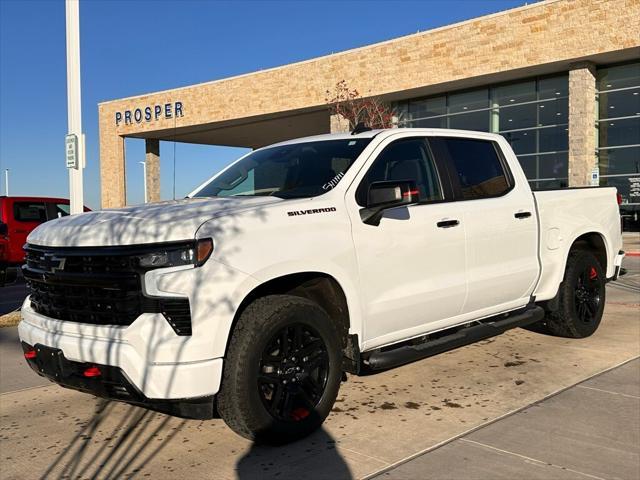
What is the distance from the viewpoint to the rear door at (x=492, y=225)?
16.6 ft

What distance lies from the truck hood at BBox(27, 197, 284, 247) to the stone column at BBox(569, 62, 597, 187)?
21.5m

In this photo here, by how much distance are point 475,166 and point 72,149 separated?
574 centimetres

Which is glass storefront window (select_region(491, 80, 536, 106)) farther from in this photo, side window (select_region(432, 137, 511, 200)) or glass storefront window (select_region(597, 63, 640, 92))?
side window (select_region(432, 137, 511, 200))

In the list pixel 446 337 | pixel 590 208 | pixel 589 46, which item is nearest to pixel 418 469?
pixel 446 337

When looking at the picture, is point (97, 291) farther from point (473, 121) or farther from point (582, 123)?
point (473, 121)

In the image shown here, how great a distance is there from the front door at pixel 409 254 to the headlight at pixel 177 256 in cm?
111

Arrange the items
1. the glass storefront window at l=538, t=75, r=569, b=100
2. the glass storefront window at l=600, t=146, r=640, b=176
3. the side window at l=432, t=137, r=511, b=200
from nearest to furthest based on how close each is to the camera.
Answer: the side window at l=432, t=137, r=511, b=200 < the glass storefront window at l=600, t=146, r=640, b=176 < the glass storefront window at l=538, t=75, r=569, b=100

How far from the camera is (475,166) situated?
5422 mm

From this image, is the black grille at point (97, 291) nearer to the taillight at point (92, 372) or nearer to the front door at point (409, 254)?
the taillight at point (92, 372)

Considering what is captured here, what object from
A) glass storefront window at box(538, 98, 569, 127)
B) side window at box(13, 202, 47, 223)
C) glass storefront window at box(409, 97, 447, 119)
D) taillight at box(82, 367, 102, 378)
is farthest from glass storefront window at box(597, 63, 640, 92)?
taillight at box(82, 367, 102, 378)

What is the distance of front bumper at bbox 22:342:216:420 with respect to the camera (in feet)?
11.2

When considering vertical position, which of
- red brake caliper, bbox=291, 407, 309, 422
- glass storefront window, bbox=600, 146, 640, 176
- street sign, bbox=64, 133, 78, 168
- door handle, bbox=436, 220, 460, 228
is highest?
glass storefront window, bbox=600, 146, 640, 176

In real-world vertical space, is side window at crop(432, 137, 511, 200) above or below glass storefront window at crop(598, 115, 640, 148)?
below

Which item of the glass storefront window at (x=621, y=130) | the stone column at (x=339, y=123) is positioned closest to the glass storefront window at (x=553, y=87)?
the glass storefront window at (x=621, y=130)
